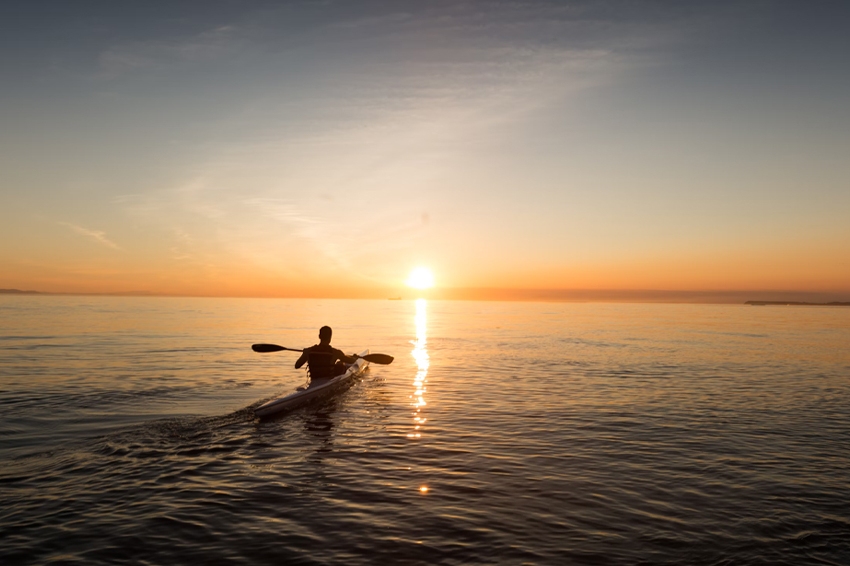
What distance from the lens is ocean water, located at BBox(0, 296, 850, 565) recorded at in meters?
8.62

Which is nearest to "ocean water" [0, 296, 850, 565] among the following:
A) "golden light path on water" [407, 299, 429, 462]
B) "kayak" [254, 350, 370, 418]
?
"golden light path on water" [407, 299, 429, 462]

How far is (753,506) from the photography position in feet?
34.3

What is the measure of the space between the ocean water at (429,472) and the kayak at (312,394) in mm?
422

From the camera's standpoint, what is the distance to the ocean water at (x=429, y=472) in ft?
28.3

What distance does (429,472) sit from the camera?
40.9 feet

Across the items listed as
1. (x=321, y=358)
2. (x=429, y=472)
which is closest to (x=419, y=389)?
(x=321, y=358)

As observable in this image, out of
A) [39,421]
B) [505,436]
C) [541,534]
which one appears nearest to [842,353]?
[505,436]

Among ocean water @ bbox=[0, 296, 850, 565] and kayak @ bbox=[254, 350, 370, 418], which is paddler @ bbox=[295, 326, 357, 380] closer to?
kayak @ bbox=[254, 350, 370, 418]

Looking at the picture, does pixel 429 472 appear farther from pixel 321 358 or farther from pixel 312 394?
pixel 321 358

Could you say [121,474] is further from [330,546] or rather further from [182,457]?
[330,546]

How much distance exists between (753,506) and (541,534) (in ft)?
15.3

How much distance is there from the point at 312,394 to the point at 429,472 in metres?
10.1

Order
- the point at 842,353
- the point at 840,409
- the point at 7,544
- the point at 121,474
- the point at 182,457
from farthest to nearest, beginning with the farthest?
1. the point at 842,353
2. the point at 840,409
3. the point at 182,457
4. the point at 121,474
5. the point at 7,544

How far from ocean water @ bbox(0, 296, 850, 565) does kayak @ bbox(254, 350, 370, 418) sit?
16.6 inches
